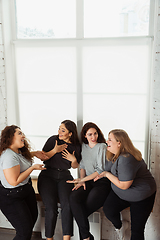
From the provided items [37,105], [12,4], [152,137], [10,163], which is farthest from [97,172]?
[12,4]

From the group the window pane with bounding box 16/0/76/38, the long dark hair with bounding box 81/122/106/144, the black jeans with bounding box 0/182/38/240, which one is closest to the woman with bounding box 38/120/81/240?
the long dark hair with bounding box 81/122/106/144

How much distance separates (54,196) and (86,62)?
1545 millimetres

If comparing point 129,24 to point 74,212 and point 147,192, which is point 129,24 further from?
point 74,212

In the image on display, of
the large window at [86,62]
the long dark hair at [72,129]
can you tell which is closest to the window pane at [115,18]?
the large window at [86,62]

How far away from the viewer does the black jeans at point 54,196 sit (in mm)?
2463

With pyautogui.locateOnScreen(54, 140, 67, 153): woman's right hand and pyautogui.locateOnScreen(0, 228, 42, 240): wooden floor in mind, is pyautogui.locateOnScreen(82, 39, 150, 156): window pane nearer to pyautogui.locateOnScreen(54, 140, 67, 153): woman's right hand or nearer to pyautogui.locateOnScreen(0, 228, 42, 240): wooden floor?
pyautogui.locateOnScreen(54, 140, 67, 153): woman's right hand

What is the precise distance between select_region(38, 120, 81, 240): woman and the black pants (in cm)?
10

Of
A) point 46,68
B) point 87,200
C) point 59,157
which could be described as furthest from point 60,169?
point 46,68

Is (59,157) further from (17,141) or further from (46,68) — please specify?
(46,68)

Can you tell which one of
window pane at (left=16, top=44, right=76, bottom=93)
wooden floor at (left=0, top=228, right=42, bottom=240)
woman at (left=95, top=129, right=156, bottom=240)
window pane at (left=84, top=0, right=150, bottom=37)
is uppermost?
window pane at (left=84, top=0, right=150, bottom=37)

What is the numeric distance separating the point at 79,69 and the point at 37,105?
0.70 m

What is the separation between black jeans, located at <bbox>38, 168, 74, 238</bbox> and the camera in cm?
246

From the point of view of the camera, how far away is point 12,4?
2941mm

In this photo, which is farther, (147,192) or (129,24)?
(129,24)
